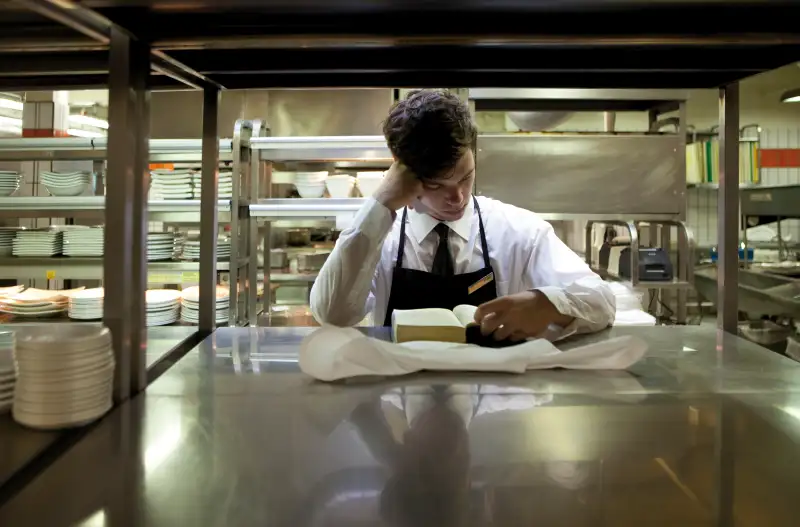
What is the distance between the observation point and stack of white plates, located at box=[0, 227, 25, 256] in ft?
9.60

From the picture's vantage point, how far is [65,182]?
276 cm

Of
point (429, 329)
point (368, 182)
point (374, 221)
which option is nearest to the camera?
Answer: point (429, 329)

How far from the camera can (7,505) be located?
1.55 ft

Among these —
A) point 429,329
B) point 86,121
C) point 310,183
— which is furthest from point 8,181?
point 429,329

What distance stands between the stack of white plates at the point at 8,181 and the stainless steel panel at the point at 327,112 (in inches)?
56.2

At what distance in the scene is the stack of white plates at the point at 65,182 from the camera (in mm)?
2760

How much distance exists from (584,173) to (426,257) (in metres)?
1.19

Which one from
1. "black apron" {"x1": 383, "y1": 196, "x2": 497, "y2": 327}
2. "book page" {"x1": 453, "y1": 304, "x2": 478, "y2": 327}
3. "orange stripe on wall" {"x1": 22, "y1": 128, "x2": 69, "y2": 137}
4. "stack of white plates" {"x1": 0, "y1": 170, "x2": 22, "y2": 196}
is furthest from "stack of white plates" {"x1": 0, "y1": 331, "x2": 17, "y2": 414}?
"orange stripe on wall" {"x1": 22, "y1": 128, "x2": 69, "y2": 137}

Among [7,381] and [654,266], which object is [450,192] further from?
[654,266]

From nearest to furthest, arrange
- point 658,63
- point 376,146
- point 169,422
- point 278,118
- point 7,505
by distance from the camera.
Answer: point 7,505
point 169,422
point 658,63
point 376,146
point 278,118

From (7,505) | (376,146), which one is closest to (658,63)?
(7,505)

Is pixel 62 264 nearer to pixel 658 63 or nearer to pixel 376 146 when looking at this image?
pixel 376 146

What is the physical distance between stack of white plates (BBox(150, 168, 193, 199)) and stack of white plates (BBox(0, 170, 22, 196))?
0.59 m

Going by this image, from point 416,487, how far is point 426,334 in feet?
1.56
